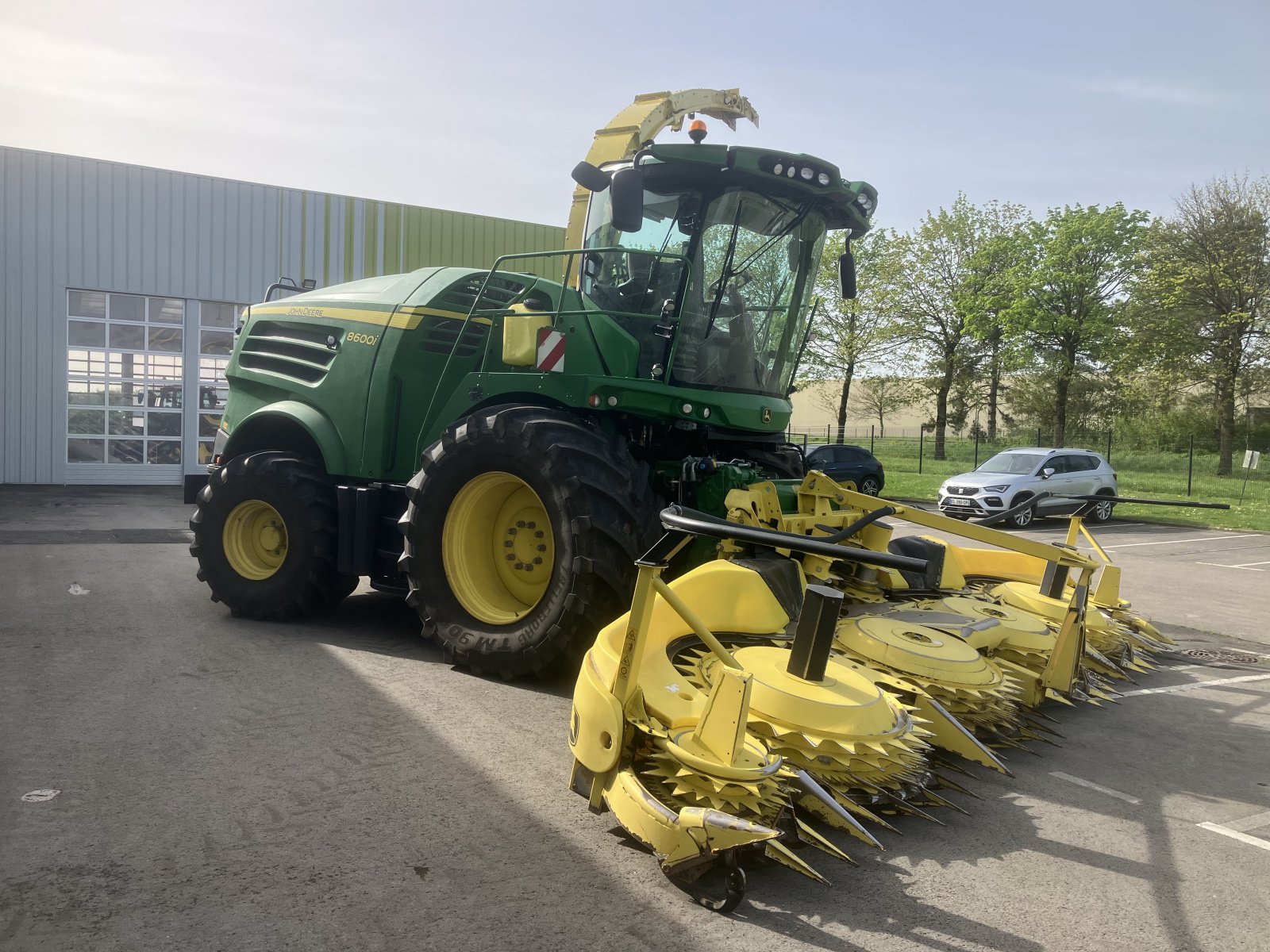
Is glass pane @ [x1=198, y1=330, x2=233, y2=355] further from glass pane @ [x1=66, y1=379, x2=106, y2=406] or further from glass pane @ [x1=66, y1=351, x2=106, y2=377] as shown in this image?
glass pane @ [x1=66, y1=379, x2=106, y2=406]

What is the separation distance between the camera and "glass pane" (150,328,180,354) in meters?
18.3

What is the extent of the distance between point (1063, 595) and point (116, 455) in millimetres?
17907

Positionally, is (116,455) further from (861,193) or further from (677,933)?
(677,933)

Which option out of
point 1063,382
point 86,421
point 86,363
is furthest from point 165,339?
point 1063,382

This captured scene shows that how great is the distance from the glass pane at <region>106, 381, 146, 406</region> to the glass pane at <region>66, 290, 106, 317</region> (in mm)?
1370

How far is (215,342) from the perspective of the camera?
61.9 feet

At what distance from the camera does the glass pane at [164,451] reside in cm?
1852

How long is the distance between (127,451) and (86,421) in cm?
89

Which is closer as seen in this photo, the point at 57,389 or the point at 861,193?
the point at 861,193

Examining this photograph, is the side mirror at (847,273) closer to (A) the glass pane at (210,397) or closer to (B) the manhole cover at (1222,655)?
(B) the manhole cover at (1222,655)

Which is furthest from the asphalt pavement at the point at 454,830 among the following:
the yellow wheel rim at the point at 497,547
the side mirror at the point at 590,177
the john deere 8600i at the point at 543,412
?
the side mirror at the point at 590,177

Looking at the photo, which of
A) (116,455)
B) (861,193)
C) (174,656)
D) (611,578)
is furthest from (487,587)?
(116,455)

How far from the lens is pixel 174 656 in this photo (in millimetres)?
5648

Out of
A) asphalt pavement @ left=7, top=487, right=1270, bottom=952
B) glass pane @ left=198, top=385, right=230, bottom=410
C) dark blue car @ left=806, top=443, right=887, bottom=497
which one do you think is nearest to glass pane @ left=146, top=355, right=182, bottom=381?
glass pane @ left=198, top=385, right=230, bottom=410
